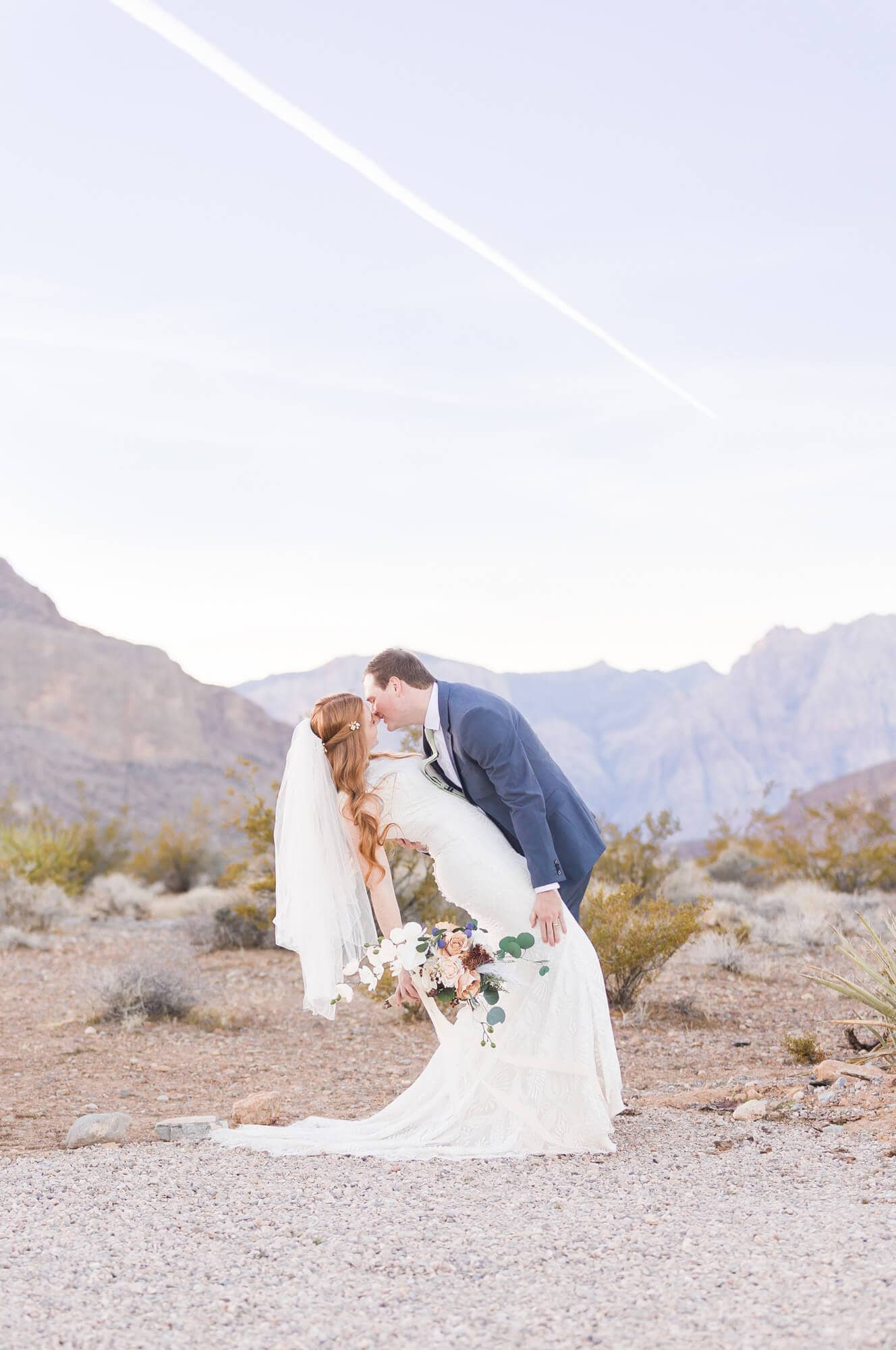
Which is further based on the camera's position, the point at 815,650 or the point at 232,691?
the point at 815,650

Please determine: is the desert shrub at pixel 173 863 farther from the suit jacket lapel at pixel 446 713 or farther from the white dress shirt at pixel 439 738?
the suit jacket lapel at pixel 446 713

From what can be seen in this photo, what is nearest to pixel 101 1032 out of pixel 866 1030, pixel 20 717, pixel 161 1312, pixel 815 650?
pixel 866 1030

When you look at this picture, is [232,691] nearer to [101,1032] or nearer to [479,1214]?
[101,1032]

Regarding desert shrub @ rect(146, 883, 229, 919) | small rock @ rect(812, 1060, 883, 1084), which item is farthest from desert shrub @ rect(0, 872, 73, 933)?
small rock @ rect(812, 1060, 883, 1084)

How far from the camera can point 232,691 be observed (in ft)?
246

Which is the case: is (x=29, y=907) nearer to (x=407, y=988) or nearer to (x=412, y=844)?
(x=412, y=844)

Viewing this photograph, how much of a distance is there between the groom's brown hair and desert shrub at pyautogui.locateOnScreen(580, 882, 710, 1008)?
190 inches

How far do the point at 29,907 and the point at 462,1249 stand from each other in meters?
13.5

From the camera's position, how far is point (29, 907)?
16250mm

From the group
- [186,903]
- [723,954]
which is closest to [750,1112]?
[723,954]

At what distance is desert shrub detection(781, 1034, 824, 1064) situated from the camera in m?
7.60

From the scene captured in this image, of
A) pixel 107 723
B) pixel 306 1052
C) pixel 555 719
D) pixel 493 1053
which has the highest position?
pixel 555 719

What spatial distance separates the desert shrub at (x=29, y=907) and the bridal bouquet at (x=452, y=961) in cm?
1117

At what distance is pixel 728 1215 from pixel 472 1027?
1582 millimetres
